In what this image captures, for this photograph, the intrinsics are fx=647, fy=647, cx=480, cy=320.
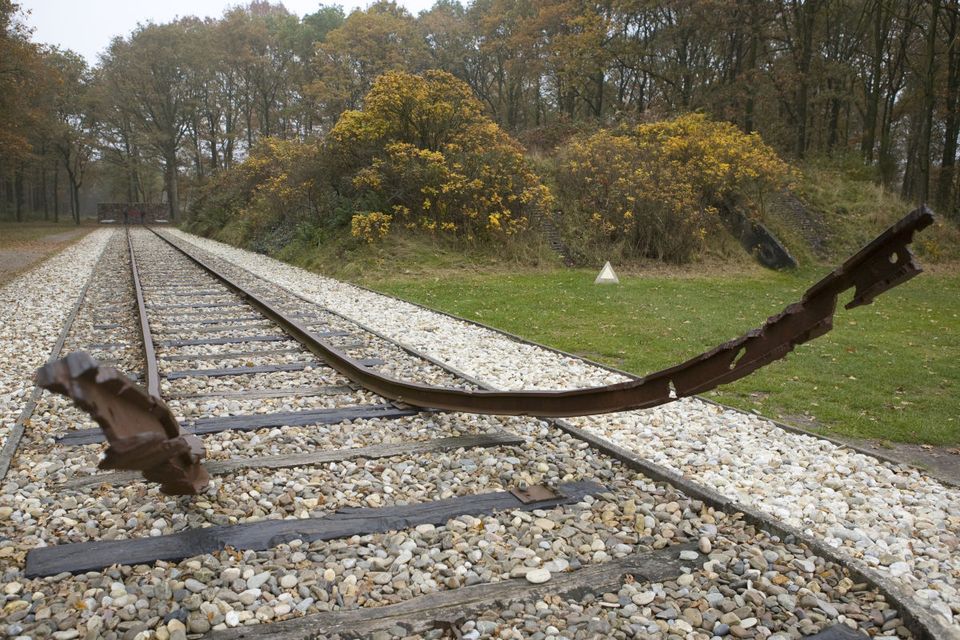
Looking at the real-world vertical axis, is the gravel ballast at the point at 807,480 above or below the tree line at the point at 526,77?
below

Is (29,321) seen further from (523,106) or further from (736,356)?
(523,106)

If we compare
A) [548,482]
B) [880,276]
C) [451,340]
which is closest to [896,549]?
[880,276]

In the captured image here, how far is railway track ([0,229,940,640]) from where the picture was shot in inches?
89.3

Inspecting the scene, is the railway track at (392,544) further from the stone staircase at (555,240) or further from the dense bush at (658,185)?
the dense bush at (658,185)

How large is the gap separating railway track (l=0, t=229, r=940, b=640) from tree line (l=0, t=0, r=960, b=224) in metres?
19.5

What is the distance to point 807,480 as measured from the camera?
3.61 m

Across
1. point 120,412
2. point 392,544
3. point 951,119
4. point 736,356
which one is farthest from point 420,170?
point 951,119

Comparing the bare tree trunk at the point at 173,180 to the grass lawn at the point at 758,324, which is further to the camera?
the bare tree trunk at the point at 173,180

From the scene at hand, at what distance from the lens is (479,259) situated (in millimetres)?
15414

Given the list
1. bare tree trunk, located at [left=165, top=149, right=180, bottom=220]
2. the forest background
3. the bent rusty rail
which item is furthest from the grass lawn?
bare tree trunk, located at [left=165, top=149, right=180, bottom=220]

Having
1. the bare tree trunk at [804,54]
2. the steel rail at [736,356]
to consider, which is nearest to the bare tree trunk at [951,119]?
the bare tree trunk at [804,54]

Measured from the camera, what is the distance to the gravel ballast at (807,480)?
9.05 feet

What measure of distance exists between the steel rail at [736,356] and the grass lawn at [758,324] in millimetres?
2296

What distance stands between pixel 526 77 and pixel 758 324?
101 ft
